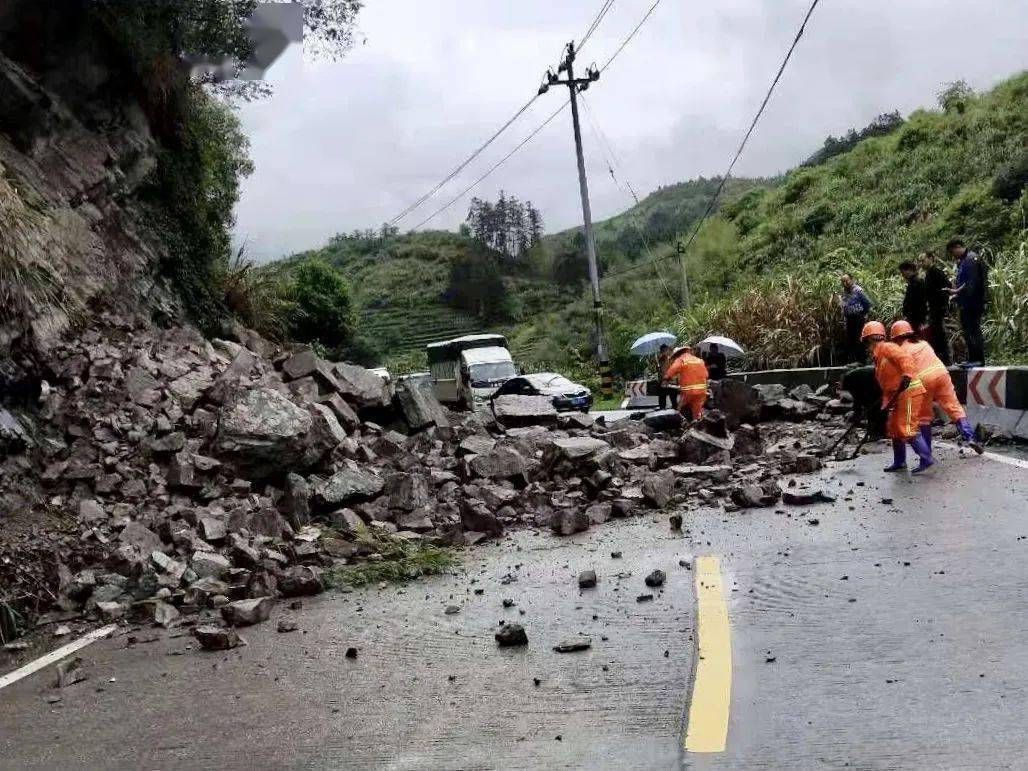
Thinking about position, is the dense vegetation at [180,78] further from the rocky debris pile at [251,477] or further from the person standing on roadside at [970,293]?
the person standing on roadside at [970,293]

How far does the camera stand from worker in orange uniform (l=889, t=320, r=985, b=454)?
1013 centimetres

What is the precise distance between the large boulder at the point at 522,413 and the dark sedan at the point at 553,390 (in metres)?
10.5

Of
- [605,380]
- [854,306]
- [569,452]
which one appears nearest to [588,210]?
[605,380]

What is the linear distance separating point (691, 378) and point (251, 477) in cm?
698

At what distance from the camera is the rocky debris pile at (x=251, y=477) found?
23.9 feet

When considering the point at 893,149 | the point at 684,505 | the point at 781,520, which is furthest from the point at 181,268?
the point at 893,149

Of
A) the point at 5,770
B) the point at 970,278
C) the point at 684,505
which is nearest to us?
the point at 5,770

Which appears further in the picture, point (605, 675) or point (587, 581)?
point (587, 581)

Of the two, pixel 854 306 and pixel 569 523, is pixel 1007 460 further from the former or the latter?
pixel 854 306

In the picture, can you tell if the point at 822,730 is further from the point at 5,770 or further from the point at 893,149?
the point at 893,149

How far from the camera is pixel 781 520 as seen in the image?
8.08 m

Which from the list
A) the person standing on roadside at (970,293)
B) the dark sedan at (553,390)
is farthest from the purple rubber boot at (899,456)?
the dark sedan at (553,390)

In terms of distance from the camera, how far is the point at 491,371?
111 feet

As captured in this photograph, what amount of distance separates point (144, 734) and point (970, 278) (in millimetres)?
12347
